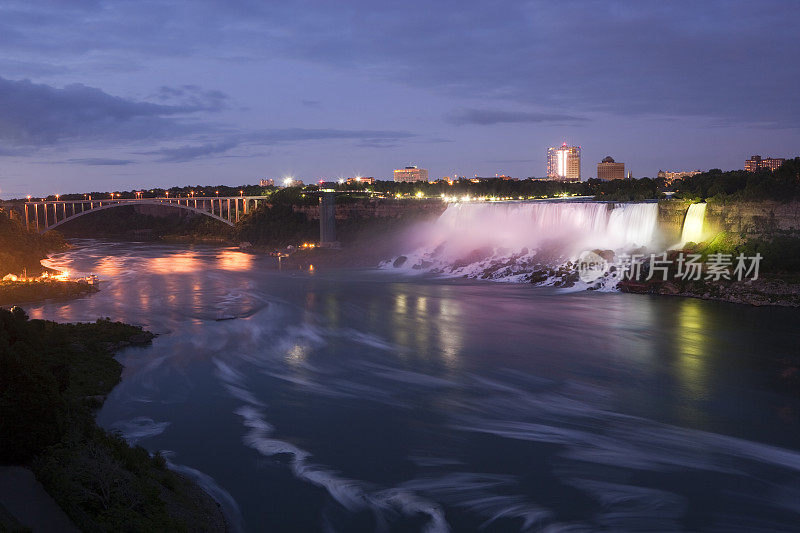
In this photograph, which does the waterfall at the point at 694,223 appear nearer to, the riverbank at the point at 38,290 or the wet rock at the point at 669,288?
the wet rock at the point at 669,288

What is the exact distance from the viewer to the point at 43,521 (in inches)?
290

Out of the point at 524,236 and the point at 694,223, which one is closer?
the point at 694,223

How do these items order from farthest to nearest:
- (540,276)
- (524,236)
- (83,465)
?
1. (524,236)
2. (540,276)
3. (83,465)

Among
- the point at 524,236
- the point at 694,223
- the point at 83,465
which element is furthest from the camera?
the point at 524,236

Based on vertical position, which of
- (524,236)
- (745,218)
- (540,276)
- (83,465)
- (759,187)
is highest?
(759,187)

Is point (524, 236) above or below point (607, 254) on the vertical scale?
above

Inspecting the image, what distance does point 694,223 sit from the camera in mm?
32188

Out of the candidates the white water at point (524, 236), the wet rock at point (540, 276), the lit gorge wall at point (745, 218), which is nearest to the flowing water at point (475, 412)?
the wet rock at point (540, 276)

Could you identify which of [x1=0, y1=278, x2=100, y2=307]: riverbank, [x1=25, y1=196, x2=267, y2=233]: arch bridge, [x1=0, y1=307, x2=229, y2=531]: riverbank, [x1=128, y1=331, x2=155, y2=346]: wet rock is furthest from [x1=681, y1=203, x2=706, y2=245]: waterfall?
[x1=25, y1=196, x2=267, y2=233]: arch bridge

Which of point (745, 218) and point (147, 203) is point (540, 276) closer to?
point (745, 218)

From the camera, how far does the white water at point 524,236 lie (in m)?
34.7

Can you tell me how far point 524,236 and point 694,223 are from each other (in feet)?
36.1

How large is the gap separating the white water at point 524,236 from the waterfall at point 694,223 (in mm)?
1603

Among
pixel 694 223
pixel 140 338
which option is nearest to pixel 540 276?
pixel 694 223
